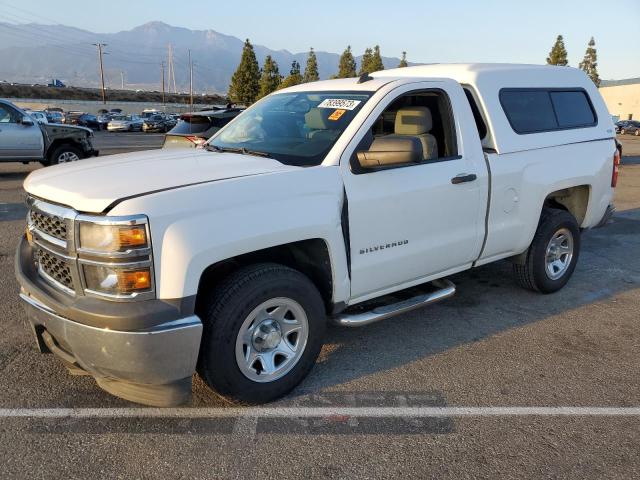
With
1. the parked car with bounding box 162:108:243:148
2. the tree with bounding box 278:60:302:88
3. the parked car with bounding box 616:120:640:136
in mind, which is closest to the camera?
the parked car with bounding box 162:108:243:148

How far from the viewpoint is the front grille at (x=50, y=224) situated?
282 centimetres

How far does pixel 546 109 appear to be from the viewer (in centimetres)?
497

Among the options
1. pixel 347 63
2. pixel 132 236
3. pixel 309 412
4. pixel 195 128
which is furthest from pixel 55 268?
pixel 347 63

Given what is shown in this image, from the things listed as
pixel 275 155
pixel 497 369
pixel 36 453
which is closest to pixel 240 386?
pixel 36 453

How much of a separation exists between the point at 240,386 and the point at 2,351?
1983 millimetres

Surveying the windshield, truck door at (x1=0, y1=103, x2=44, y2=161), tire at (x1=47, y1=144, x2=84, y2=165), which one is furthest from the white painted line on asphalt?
tire at (x1=47, y1=144, x2=84, y2=165)

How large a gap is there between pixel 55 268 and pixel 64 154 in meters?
10.7

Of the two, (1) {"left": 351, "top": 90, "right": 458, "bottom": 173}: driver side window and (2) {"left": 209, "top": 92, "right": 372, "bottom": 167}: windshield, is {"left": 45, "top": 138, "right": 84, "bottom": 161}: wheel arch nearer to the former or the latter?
(2) {"left": 209, "top": 92, "right": 372, "bottom": 167}: windshield

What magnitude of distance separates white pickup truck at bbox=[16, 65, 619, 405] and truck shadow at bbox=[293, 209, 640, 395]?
27cm

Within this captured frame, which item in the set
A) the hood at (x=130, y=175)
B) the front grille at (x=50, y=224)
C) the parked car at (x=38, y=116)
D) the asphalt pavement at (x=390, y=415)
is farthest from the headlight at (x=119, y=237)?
the parked car at (x=38, y=116)

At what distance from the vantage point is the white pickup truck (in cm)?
268

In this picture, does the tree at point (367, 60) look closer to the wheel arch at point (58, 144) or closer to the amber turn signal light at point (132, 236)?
the wheel arch at point (58, 144)

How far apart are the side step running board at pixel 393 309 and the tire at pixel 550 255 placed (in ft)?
3.74

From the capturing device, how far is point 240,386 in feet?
10.1
